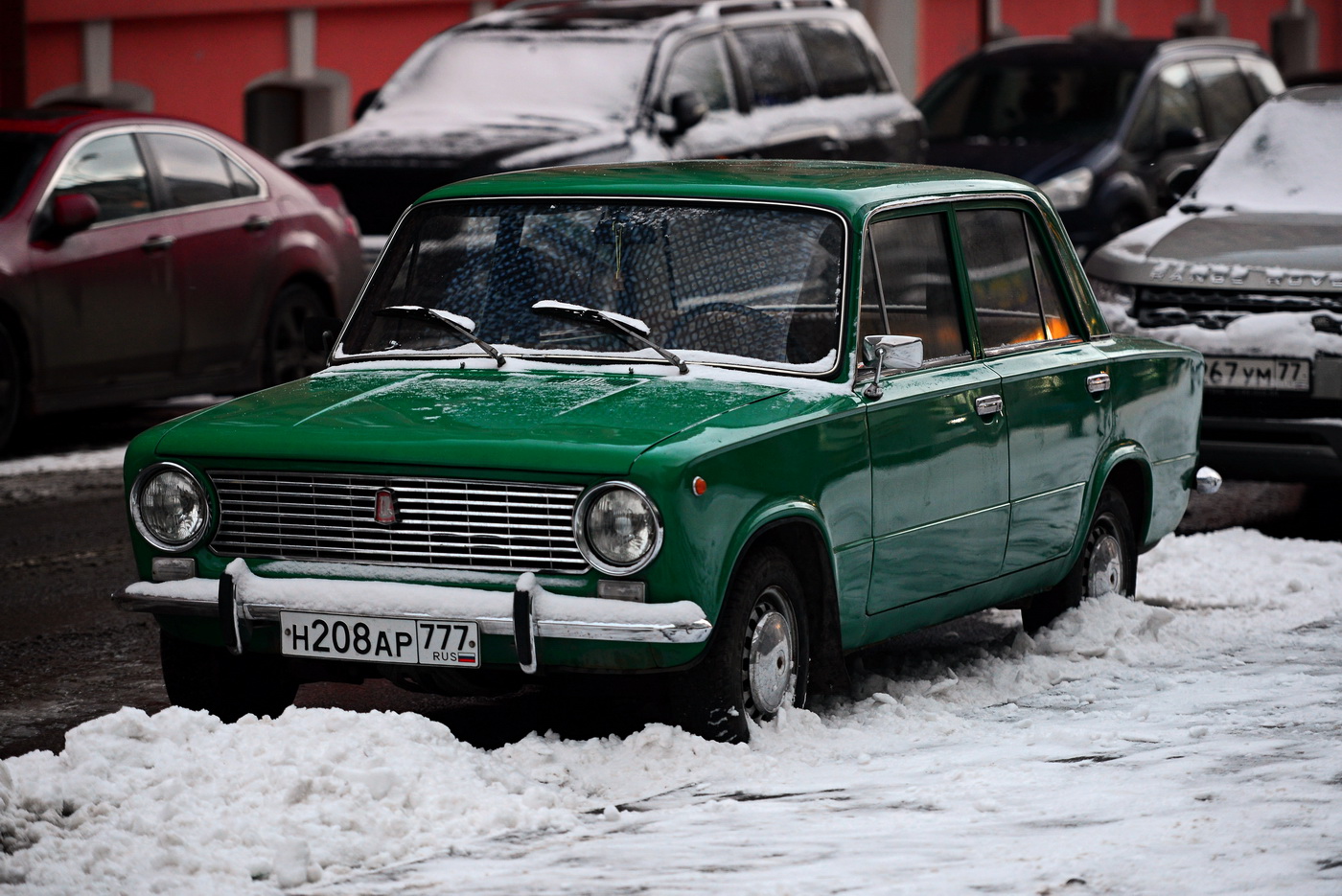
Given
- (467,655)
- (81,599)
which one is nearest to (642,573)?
(467,655)

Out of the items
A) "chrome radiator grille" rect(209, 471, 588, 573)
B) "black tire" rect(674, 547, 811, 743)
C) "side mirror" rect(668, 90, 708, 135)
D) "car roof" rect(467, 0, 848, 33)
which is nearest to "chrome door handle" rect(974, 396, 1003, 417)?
"black tire" rect(674, 547, 811, 743)

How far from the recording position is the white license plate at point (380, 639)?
589cm

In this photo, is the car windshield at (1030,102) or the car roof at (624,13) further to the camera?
the car windshield at (1030,102)

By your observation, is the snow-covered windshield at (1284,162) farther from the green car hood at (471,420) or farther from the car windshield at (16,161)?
the car windshield at (16,161)

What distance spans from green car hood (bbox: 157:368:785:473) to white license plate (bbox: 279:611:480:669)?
0.40 meters

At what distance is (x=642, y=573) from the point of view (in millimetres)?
5816

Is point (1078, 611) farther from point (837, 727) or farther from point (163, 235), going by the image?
point (163, 235)

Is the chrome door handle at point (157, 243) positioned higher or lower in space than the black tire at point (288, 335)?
higher

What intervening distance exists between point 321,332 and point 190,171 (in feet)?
19.1

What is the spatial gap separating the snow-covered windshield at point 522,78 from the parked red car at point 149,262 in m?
1.65

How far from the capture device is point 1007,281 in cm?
762

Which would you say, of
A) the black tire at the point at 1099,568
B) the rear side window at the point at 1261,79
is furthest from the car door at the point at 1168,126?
the black tire at the point at 1099,568

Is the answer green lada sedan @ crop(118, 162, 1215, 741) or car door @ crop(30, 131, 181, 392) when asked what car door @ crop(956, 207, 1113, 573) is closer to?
green lada sedan @ crop(118, 162, 1215, 741)

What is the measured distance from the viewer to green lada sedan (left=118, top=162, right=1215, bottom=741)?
5.88 m
